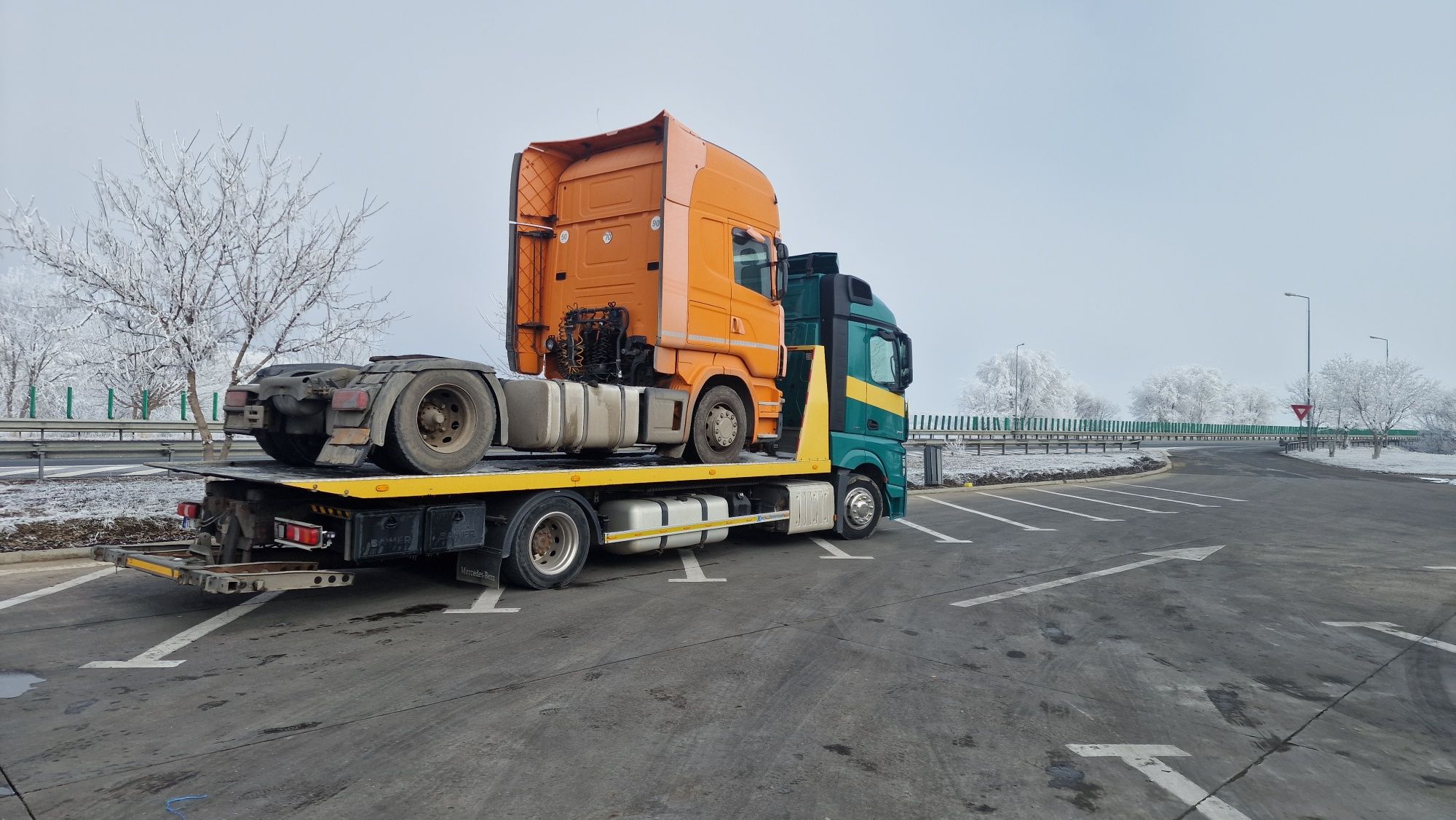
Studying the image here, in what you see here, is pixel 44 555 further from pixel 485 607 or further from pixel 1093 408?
pixel 1093 408

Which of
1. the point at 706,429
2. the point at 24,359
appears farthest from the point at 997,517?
the point at 24,359

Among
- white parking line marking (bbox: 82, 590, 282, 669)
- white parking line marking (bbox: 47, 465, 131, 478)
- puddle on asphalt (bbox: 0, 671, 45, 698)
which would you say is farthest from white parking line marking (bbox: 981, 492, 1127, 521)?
white parking line marking (bbox: 47, 465, 131, 478)

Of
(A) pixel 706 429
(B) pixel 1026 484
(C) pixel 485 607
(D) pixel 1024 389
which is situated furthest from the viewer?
(D) pixel 1024 389

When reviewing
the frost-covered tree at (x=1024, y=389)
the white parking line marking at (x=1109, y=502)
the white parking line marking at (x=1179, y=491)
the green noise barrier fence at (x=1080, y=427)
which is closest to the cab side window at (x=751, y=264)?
the white parking line marking at (x=1109, y=502)

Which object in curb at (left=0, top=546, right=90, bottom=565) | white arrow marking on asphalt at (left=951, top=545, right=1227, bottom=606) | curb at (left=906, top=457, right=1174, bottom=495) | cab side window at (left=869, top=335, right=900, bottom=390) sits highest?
cab side window at (left=869, top=335, right=900, bottom=390)

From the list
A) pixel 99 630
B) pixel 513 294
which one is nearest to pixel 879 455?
pixel 513 294

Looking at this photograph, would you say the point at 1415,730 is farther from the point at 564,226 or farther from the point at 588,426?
the point at 564,226

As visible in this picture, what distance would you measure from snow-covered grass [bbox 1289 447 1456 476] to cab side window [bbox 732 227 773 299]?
3274cm

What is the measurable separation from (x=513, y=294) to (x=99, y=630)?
15.5 ft

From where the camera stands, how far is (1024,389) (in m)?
82.4

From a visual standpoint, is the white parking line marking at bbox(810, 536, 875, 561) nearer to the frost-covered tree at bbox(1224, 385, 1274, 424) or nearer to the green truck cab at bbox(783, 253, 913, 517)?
the green truck cab at bbox(783, 253, 913, 517)

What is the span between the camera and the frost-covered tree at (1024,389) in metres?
82.3

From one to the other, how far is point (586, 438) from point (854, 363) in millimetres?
4497

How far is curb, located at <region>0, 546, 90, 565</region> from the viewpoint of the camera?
23.8 ft
